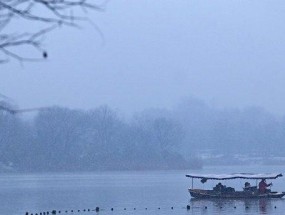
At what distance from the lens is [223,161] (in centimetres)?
12988

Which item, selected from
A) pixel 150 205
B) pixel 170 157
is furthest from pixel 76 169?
pixel 150 205

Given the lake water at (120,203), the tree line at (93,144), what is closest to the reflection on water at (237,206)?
the lake water at (120,203)

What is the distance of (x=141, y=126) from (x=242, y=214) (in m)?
82.2

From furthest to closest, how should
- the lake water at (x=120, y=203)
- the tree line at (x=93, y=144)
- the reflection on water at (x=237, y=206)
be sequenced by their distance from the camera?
1. the tree line at (x=93, y=144)
2. the lake water at (x=120, y=203)
3. the reflection on water at (x=237, y=206)

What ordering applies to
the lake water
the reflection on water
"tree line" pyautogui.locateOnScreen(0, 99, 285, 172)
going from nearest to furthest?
the reflection on water, the lake water, "tree line" pyautogui.locateOnScreen(0, 99, 285, 172)

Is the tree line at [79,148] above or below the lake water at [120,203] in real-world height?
above

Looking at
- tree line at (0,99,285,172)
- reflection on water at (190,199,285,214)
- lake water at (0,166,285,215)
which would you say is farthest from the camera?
tree line at (0,99,285,172)

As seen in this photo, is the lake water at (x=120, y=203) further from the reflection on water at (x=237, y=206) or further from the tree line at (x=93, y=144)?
the tree line at (x=93, y=144)

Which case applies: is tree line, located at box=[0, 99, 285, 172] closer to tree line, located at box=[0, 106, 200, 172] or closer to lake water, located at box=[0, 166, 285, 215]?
tree line, located at box=[0, 106, 200, 172]

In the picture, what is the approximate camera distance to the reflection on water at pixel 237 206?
39938mm

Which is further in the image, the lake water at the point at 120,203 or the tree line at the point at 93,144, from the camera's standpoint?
the tree line at the point at 93,144

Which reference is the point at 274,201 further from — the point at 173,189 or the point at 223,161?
the point at 223,161

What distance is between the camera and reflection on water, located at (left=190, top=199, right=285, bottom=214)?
3994cm

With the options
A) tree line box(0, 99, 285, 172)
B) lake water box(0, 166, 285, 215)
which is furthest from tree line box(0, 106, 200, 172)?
lake water box(0, 166, 285, 215)
